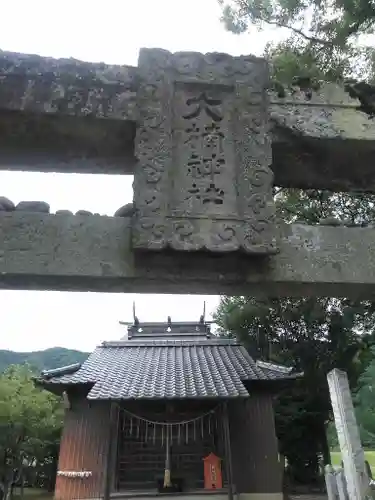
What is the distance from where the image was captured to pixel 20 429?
48.2ft

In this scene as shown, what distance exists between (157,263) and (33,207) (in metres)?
0.72

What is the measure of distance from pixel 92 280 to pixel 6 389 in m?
14.9

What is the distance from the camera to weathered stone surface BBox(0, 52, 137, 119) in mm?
2533

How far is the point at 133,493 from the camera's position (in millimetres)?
10586

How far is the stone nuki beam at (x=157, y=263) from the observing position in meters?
→ 2.24

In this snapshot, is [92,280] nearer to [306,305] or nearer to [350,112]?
[350,112]

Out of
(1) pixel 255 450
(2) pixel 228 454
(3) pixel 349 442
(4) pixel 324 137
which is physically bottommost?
(3) pixel 349 442

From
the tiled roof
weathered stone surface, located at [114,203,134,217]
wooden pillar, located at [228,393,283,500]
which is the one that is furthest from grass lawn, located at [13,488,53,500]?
weathered stone surface, located at [114,203,134,217]

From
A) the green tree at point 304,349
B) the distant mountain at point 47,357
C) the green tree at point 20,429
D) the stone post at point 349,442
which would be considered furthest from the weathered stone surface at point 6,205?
the distant mountain at point 47,357

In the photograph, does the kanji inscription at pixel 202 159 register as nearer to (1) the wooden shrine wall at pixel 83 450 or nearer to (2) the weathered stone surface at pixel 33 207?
(2) the weathered stone surface at pixel 33 207

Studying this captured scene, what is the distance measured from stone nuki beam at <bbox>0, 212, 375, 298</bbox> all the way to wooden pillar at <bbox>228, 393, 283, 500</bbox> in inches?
394

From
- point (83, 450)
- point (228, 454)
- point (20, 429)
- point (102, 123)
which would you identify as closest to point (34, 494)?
point (20, 429)

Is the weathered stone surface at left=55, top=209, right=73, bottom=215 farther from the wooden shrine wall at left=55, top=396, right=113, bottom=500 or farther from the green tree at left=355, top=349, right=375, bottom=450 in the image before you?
the wooden shrine wall at left=55, top=396, right=113, bottom=500

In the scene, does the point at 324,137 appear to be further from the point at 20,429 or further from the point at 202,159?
the point at 20,429
